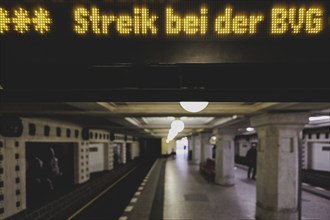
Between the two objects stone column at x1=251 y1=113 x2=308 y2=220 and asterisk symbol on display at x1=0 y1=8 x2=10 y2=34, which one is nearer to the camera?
asterisk symbol on display at x1=0 y1=8 x2=10 y2=34

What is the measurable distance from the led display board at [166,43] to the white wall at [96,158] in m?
17.8

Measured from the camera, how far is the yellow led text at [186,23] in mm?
1495

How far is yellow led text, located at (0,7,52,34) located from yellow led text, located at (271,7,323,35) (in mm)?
1523

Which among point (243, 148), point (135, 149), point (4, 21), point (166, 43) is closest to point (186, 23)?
point (166, 43)

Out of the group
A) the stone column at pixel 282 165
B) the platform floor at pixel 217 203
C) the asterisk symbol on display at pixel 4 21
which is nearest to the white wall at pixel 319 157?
the platform floor at pixel 217 203

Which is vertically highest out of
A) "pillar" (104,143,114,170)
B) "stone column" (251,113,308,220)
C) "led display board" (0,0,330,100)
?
"led display board" (0,0,330,100)

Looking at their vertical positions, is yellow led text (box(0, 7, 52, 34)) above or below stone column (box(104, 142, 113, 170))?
above

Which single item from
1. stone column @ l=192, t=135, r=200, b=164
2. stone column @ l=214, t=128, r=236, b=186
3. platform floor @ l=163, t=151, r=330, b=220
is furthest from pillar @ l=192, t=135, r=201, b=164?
platform floor @ l=163, t=151, r=330, b=220

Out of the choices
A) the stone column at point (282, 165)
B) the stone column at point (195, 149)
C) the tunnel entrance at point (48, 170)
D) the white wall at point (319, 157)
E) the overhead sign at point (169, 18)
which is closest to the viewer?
the overhead sign at point (169, 18)

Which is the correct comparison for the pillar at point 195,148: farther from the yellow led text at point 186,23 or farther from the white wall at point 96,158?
the yellow led text at point 186,23

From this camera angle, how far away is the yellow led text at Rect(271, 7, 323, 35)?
147 centimetres

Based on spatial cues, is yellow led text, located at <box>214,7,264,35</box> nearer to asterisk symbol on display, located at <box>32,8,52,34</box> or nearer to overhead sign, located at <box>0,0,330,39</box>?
overhead sign, located at <box>0,0,330,39</box>

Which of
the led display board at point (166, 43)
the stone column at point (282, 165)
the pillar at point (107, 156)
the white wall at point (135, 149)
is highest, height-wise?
the led display board at point (166, 43)

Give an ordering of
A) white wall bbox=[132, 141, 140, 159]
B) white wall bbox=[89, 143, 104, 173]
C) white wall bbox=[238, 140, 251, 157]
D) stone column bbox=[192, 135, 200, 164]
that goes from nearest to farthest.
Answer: white wall bbox=[89, 143, 104, 173], stone column bbox=[192, 135, 200, 164], white wall bbox=[238, 140, 251, 157], white wall bbox=[132, 141, 140, 159]
